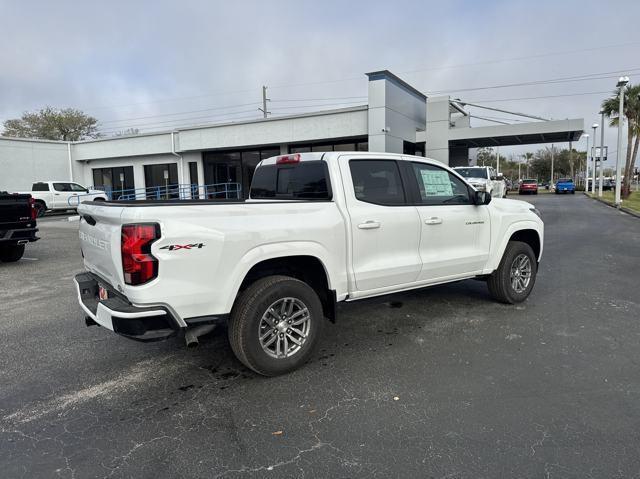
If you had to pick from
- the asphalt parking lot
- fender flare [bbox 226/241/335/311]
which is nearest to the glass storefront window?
the asphalt parking lot

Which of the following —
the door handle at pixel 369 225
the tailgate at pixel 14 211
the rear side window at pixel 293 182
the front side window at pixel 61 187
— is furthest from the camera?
the front side window at pixel 61 187

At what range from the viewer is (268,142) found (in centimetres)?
2362

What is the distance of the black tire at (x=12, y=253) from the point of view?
1005 centimetres

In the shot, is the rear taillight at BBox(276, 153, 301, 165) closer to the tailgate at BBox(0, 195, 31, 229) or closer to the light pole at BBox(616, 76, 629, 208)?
the tailgate at BBox(0, 195, 31, 229)

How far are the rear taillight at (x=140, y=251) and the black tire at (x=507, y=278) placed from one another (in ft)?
13.7

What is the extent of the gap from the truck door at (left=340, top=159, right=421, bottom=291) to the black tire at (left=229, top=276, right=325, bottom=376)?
25.6 inches

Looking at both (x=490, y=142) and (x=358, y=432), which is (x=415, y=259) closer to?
(x=358, y=432)

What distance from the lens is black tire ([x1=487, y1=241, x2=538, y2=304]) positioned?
5805mm

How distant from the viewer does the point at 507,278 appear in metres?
5.82

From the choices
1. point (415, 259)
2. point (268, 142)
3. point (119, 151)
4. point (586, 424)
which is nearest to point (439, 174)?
point (415, 259)

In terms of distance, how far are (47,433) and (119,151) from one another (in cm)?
2938

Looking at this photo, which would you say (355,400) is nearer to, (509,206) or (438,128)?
(509,206)

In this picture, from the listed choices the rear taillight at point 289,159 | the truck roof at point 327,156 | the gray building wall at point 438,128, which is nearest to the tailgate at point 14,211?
the truck roof at point 327,156

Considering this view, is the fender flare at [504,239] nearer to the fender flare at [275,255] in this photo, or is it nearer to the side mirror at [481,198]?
the side mirror at [481,198]
